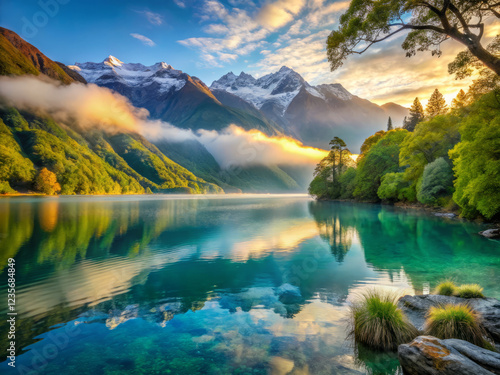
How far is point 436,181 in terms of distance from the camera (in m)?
46.5

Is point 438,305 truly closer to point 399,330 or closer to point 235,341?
point 399,330

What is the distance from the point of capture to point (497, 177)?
78.7 ft

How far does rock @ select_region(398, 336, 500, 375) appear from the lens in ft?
17.2

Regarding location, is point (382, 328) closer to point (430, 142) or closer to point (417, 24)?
point (417, 24)

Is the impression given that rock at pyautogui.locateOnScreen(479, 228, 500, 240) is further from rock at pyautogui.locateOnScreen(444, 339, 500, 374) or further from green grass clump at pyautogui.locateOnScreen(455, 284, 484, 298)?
rock at pyautogui.locateOnScreen(444, 339, 500, 374)

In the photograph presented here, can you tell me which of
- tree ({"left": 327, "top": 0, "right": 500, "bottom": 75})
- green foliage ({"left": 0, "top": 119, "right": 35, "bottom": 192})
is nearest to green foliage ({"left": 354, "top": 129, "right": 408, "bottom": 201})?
tree ({"left": 327, "top": 0, "right": 500, "bottom": 75})

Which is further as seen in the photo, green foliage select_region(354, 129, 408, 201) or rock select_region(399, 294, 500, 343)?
green foliage select_region(354, 129, 408, 201)

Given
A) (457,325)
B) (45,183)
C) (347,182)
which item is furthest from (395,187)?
(45,183)

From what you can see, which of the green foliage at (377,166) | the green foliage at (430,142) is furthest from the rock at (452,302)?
the green foliage at (377,166)

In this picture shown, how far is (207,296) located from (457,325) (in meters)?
8.67

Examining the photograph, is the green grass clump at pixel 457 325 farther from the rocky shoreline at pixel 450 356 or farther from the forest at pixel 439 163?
the forest at pixel 439 163

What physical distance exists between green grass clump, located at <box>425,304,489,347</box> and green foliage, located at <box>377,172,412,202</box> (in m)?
61.8

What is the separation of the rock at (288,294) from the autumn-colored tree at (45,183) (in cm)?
15276

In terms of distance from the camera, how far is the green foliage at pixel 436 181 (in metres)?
45.8
